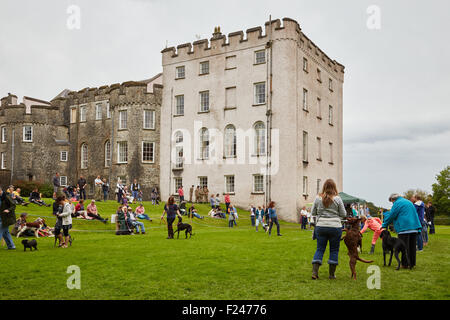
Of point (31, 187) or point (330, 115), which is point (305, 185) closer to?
point (330, 115)

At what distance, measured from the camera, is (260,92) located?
123 feet

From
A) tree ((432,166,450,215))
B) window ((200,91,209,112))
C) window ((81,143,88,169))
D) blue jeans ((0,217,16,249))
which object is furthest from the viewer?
tree ((432,166,450,215))

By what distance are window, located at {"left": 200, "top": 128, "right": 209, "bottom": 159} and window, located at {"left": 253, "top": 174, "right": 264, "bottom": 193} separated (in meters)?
5.41

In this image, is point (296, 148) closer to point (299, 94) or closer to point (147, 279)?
point (299, 94)

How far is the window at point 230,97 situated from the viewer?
38.8 meters

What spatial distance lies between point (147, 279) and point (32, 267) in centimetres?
347

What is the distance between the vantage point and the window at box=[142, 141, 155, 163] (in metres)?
40.9

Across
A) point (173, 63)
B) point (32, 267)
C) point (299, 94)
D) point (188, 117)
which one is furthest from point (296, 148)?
point (32, 267)

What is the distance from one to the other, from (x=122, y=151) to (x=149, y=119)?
416 centimetres

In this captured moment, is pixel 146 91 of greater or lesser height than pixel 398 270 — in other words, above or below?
above

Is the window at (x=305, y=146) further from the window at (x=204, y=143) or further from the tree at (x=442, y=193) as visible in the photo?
the tree at (x=442, y=193)

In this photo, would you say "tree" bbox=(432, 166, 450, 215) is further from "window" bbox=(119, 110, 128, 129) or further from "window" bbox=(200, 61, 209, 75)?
"window" bbox=(119, 110, 128, 129)

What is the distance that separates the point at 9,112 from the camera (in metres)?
46.2

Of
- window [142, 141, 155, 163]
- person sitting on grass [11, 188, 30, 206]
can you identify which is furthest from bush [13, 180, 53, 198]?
person sitting on grass [11, 188, 30, 206]
